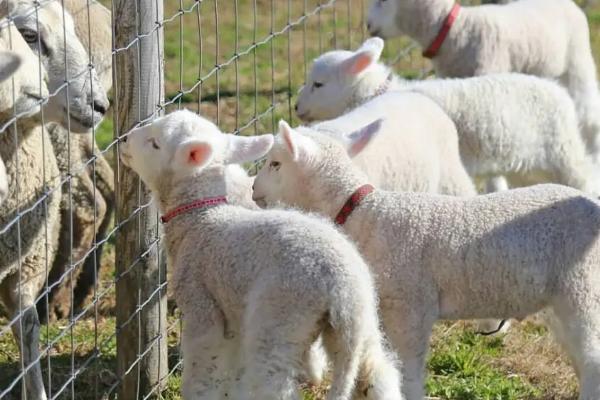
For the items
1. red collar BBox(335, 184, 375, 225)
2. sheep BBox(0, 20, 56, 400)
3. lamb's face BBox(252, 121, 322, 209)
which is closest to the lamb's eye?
sheep BBox(0, 20, 56, 400)

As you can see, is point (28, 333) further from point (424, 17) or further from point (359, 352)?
point (424, 17)

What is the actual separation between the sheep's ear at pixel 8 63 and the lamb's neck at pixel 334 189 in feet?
3.90

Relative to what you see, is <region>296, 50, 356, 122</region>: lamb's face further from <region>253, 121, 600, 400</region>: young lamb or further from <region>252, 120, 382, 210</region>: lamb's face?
<region>253, 121, 600, 400</region>: young lamb

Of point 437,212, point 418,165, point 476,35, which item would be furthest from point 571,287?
point 476,35

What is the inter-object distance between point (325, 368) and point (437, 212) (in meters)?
0.73

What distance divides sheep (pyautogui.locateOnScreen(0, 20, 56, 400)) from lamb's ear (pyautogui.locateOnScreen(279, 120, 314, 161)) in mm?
903

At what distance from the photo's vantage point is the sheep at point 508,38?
7703mm

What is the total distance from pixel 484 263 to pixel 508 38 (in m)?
3.27

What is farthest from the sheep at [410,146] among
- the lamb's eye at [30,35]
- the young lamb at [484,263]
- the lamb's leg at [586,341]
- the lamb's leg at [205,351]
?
the lamb's leg at [205,351]

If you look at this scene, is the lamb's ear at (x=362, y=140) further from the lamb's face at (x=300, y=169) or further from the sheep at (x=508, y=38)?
the sheep at (x=508, y=38)

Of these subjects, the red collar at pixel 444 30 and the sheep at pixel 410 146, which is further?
the red collar at pixel 444 30

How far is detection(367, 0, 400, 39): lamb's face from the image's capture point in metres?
7.95

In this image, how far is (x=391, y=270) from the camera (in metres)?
4.77

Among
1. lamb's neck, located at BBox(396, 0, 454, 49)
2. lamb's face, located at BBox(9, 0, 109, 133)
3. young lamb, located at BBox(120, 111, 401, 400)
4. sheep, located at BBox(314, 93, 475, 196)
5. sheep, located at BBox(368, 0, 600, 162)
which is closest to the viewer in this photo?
young lamb, located at BBox(120, 111, 401, 400)
